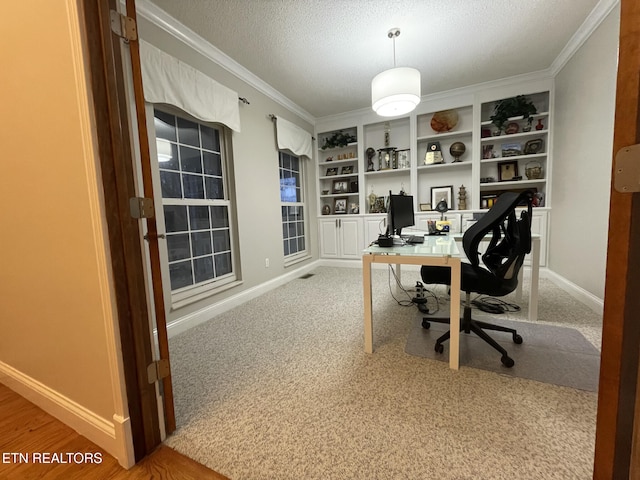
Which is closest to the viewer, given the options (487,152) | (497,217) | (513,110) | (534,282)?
(497,217)

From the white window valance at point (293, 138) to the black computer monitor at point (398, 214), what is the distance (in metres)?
1.97

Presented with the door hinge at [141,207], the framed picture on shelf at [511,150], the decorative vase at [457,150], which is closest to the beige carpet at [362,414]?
the door hinge at [141,207]

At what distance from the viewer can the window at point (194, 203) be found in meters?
2.34

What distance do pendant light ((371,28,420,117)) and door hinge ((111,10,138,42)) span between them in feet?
6.25

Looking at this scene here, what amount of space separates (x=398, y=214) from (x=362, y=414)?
1587 millimetres

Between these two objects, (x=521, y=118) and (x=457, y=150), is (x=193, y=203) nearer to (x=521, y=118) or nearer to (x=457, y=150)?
(x=457, y=150)

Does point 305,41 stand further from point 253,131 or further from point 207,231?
point 207,231

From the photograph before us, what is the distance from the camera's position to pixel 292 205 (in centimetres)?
419

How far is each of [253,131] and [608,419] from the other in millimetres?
3446

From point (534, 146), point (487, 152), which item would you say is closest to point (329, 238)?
point (487, 152)

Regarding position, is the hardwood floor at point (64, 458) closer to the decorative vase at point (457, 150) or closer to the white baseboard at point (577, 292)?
the white baseboard at point (577, 292)

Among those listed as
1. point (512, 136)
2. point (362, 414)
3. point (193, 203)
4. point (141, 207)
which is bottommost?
point (362, 414)

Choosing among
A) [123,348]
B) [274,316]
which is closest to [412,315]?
[274,316]

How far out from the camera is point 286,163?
4109 millimetres
